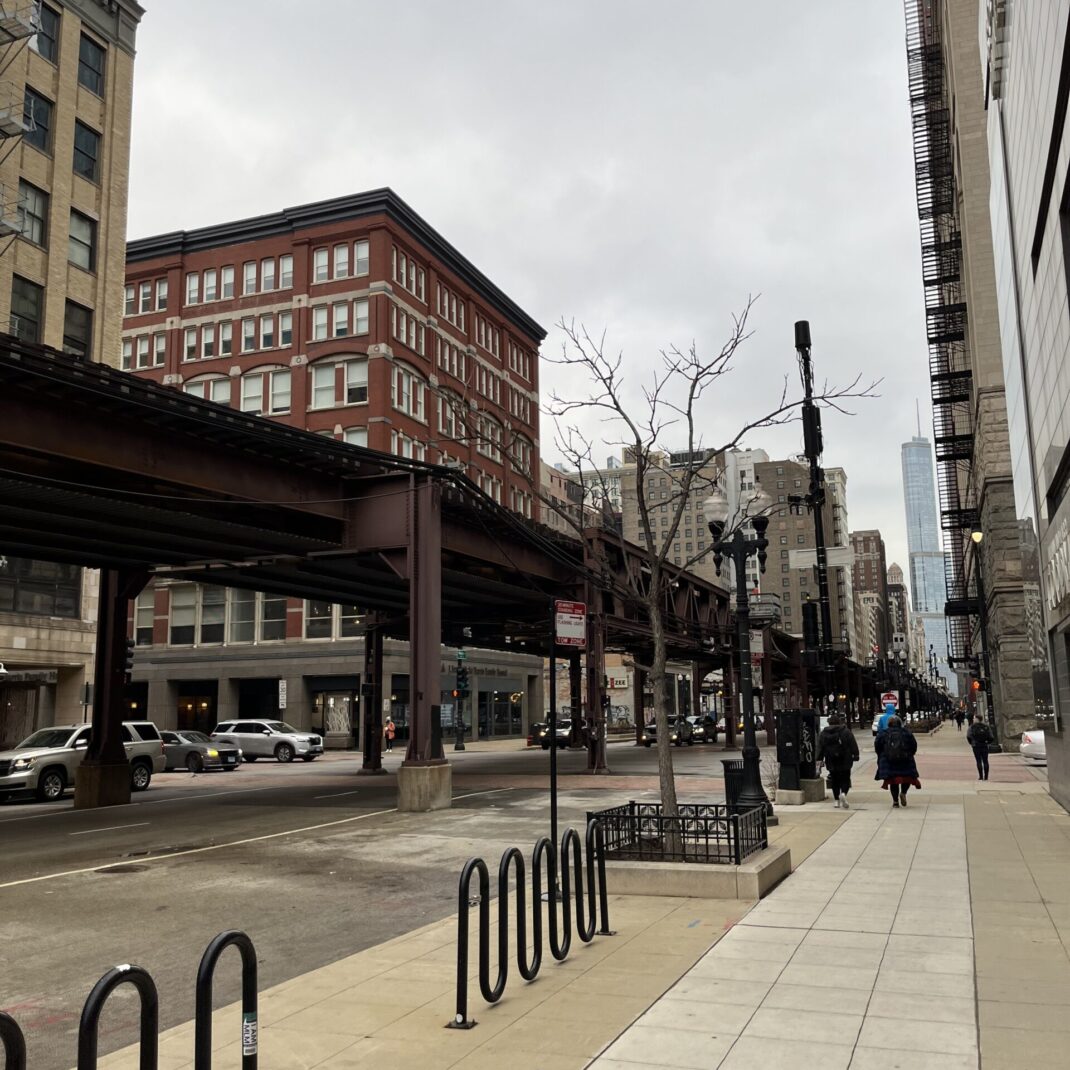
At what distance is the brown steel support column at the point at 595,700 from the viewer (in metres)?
32.6

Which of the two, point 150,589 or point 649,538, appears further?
point 150,589

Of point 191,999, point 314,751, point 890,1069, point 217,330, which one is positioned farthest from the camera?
point 217,330

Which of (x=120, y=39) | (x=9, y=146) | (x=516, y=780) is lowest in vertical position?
(x=516, y=780)

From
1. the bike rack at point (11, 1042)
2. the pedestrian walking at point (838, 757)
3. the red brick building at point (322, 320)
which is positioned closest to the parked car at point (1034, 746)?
the pedestrian walking at point (838, 757)

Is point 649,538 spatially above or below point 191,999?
above

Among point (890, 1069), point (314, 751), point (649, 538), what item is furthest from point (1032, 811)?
point (314, 751)

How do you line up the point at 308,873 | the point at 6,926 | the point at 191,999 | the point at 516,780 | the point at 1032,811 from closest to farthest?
1. the point at 191,999
2. the point at 6,926
3. the point at 308,873
4. the point at 1032,811
5. the point at 516,780

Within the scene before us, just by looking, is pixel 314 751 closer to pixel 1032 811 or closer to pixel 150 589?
pixel 150 589

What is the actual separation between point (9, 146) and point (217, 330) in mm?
26855

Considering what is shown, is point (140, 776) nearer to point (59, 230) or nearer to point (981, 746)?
point (59, 230)

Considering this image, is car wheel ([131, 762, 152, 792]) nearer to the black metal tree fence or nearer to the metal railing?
the metal railing

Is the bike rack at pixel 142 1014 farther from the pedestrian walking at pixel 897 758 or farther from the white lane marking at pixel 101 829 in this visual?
the pedestrian walking at pixel 897 758

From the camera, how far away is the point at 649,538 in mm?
12555

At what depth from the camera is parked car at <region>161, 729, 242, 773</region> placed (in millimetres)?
38844
